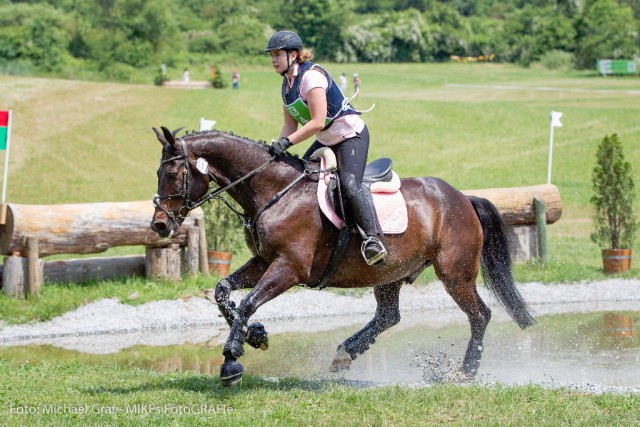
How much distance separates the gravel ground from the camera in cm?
1184

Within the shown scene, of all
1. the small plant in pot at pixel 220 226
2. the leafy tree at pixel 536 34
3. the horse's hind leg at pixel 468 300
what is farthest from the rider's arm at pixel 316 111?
the leafy tree at pixel 536 34

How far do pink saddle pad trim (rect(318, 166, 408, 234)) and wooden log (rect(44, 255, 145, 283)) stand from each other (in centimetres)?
661

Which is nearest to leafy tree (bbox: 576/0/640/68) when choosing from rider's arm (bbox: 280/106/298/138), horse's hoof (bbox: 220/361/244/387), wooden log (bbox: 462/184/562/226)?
wooden log (bbox: 462/184/562/226)

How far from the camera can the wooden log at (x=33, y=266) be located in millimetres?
12625

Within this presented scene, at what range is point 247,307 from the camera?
25.1 feet

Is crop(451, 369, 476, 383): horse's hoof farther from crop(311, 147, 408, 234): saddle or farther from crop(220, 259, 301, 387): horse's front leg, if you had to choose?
crop(220, 259, 301, 387): horse's front leg

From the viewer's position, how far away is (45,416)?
22.5 ft

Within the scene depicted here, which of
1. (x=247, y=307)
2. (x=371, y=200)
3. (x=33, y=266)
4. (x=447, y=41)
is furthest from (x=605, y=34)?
(x=247, y=307)

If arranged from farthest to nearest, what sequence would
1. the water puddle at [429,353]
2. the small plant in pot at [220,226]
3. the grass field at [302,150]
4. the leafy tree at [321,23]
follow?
the leafy tree at [321,23], the small plant in pot at [220,226], the water puddle at [429,353], the grass field at [302,150]

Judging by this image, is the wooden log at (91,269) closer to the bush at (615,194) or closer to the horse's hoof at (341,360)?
the horse's hoof at (341,360)

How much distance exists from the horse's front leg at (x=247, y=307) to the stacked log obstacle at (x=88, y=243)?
15.3 feet

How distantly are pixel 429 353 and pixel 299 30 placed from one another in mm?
79939

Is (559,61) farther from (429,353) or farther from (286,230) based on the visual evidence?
(286,230)

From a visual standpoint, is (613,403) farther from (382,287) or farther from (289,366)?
(289,366)
